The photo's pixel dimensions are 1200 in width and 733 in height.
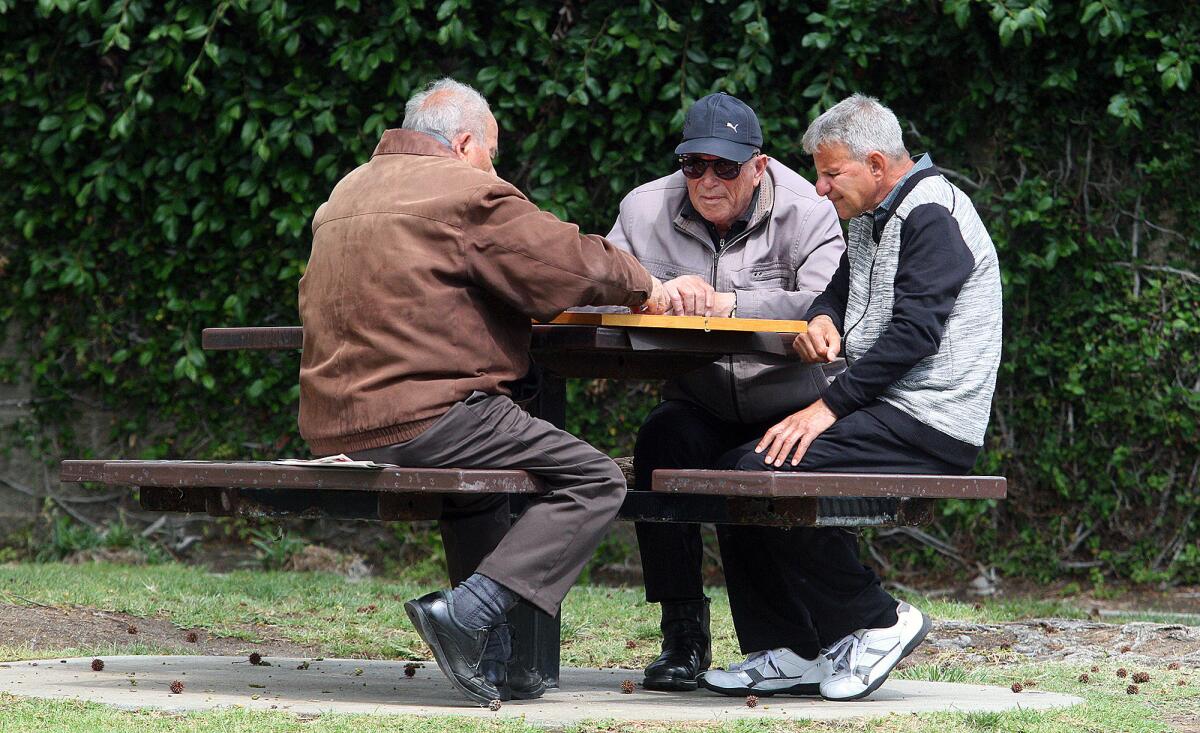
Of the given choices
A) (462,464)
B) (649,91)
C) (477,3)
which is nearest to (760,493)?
(462,464)

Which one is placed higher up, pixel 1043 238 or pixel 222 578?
pixel 1043 238

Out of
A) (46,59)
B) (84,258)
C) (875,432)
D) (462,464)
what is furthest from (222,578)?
(875,432)

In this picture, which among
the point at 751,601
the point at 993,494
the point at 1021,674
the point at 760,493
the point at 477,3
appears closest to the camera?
the point at 760,493

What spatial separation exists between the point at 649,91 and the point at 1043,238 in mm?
1865

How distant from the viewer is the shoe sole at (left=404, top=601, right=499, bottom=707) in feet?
11.6

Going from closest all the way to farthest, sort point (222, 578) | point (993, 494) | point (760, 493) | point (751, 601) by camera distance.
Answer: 1. point (760, 493)
2. point (993, 494)
3. point (751, 601)
4. point (222, 578)

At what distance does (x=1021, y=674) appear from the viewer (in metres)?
4.70

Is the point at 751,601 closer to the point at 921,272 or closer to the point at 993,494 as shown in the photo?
the point at 993,494

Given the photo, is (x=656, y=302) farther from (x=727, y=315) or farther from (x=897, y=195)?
(x=897, y=195)

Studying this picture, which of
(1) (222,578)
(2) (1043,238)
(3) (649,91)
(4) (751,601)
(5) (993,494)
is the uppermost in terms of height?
(3) (649,91)

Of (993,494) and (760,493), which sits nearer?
(760,493)

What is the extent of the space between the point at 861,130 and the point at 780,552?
1129 millimetres

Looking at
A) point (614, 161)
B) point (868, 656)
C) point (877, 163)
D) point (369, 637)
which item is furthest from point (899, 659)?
point (614, 161)

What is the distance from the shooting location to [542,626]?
13.7 feet
